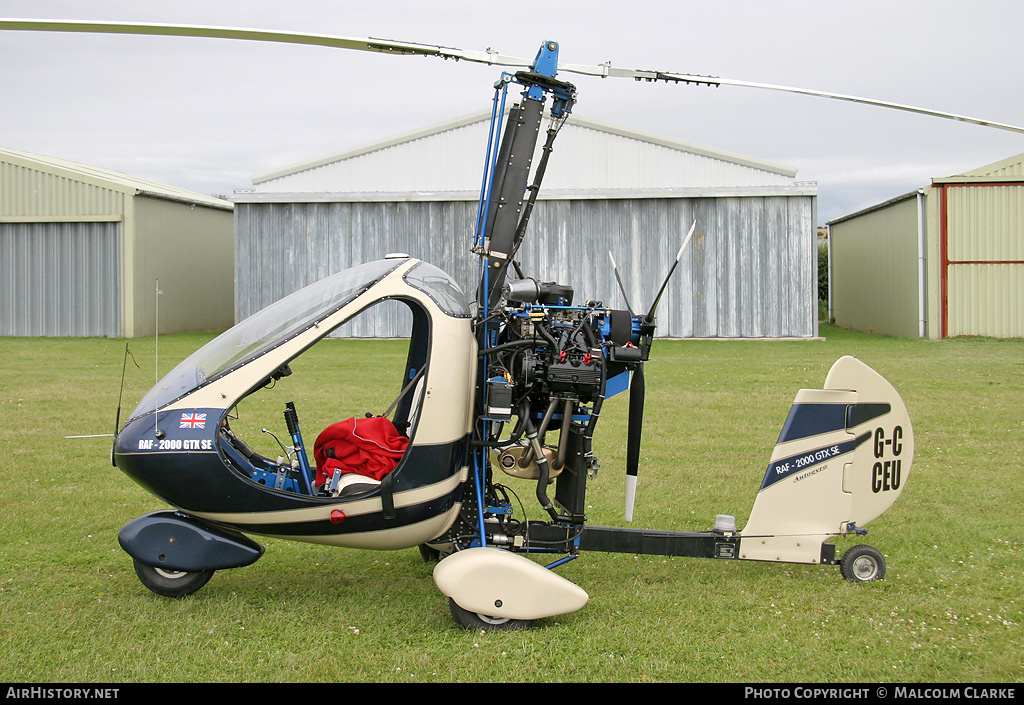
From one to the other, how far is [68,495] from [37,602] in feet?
9.00

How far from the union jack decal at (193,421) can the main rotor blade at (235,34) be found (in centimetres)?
201

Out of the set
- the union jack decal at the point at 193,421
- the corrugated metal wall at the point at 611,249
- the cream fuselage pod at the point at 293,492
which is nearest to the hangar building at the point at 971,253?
the corrugated metal wall at the point at 611,249

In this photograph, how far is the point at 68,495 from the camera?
767cm

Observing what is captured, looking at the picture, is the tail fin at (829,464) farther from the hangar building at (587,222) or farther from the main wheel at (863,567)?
the hangar building at (587,222)

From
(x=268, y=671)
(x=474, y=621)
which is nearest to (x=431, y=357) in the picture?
(x=474, y=621)

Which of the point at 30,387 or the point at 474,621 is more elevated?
the point at 30,387

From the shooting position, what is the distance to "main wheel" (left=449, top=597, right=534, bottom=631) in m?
4.77

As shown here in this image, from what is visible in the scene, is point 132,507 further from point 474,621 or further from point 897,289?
point 897,289

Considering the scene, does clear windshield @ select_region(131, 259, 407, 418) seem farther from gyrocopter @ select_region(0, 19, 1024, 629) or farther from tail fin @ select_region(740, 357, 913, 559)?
tail fin @ select_region(740, 357, 913, 559)

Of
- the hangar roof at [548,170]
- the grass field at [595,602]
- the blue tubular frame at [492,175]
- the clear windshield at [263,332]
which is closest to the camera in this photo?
the grass field at [595,602]

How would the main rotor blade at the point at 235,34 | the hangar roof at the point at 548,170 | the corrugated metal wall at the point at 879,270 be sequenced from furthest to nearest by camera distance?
the corrugated metal wall at the point at 879,270 → the hangar roof at the point at 548,170 → the main rotor blade at the point at 235,34

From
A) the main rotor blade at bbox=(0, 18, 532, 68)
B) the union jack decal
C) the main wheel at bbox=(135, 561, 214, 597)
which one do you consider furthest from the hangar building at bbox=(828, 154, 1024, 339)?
the union jack decal

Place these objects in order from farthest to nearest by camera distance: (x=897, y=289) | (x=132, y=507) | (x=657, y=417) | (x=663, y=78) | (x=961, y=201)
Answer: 1. (x=897, y=289)
2. (x=961, y=201)
3. (x=657, y=417)
4. (x=132, y=507)
5. (x=663, y=78)

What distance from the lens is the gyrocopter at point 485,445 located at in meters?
4.84
